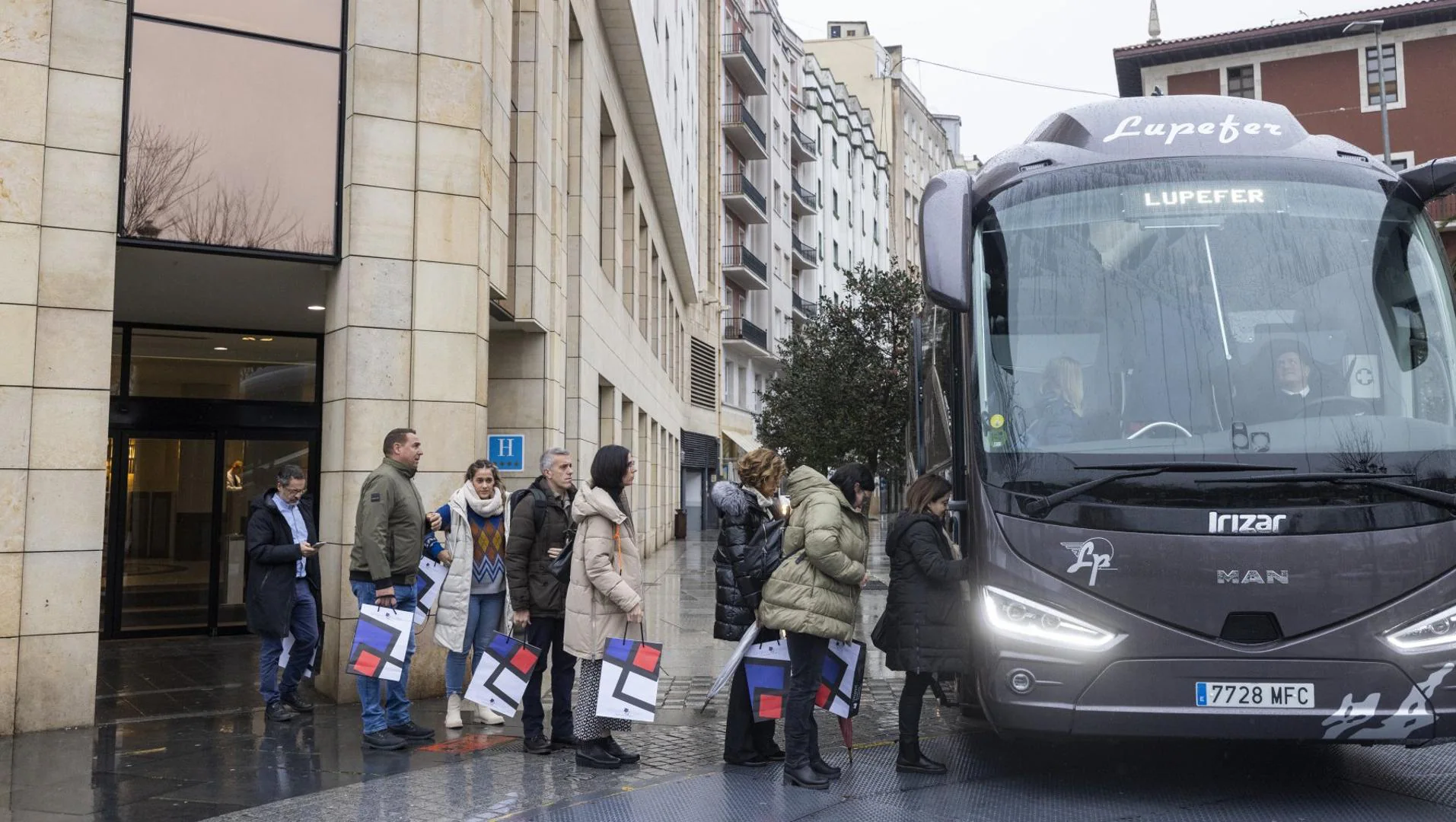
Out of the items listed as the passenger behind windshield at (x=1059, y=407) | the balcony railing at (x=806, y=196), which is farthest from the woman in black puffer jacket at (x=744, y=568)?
the balcony railing at (x=806, y=196)

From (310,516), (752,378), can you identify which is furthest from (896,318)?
(752,378)

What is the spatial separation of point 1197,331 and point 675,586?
14.2 m

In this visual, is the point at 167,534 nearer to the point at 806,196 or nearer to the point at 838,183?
the point at 806,196

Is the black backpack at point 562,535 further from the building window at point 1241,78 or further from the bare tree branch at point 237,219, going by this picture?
the building window at point 1241,78

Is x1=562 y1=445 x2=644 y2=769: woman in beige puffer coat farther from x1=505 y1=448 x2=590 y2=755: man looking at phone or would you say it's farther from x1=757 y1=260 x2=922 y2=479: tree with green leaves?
x1=757 y1=260 x2=922 y2=479: tree with green leaves

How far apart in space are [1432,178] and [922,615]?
11.2 ft

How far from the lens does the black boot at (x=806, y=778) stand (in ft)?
20.8

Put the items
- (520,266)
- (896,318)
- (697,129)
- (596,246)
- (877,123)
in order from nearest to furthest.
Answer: (520,266), (596,246), (896,318), (697,129), (877,123)

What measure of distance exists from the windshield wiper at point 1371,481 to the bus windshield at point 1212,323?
0.04 metres

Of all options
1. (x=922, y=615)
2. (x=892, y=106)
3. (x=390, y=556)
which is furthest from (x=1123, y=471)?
(x=892, y=106)

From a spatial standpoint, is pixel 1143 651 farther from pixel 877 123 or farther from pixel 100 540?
pixel 877 123

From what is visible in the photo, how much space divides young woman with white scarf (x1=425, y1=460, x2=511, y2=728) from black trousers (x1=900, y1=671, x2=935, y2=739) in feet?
9.40

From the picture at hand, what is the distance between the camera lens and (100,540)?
27.3ft

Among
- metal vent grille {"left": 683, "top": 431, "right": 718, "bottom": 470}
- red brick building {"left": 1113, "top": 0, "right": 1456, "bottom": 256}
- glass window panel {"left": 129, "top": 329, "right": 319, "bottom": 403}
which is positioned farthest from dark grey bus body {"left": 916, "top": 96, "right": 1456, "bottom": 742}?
red brick building {"left": 1113, "top": 0, "right": 1456, "bottom": 256}
